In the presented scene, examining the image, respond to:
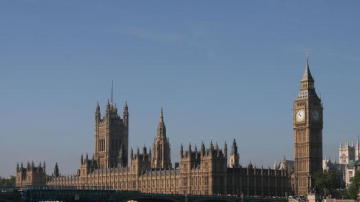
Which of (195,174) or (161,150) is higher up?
(161,150)

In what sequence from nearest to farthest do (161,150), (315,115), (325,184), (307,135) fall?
(325,184), (307,135), (315,115), (161,150)

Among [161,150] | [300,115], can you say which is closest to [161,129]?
[161,150]

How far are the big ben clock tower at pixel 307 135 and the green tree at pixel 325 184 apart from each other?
3.50 metres

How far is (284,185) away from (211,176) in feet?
66.6

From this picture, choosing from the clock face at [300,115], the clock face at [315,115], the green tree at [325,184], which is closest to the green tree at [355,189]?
the green tree at [325,184]

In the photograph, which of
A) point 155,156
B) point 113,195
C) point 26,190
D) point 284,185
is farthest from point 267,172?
point 26,190

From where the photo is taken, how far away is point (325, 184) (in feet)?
515

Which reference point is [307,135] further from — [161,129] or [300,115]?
[161,129]

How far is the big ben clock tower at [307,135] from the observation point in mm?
165250

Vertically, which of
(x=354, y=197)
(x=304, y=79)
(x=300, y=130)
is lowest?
(x=354, y=197)

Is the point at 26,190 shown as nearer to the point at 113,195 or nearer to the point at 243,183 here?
the point at 113,195

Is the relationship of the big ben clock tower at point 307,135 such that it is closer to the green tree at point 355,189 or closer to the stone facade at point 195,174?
the stone facade at point 195,174

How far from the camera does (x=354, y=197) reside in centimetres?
13925

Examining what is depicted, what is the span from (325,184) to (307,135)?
1290 centimetres
